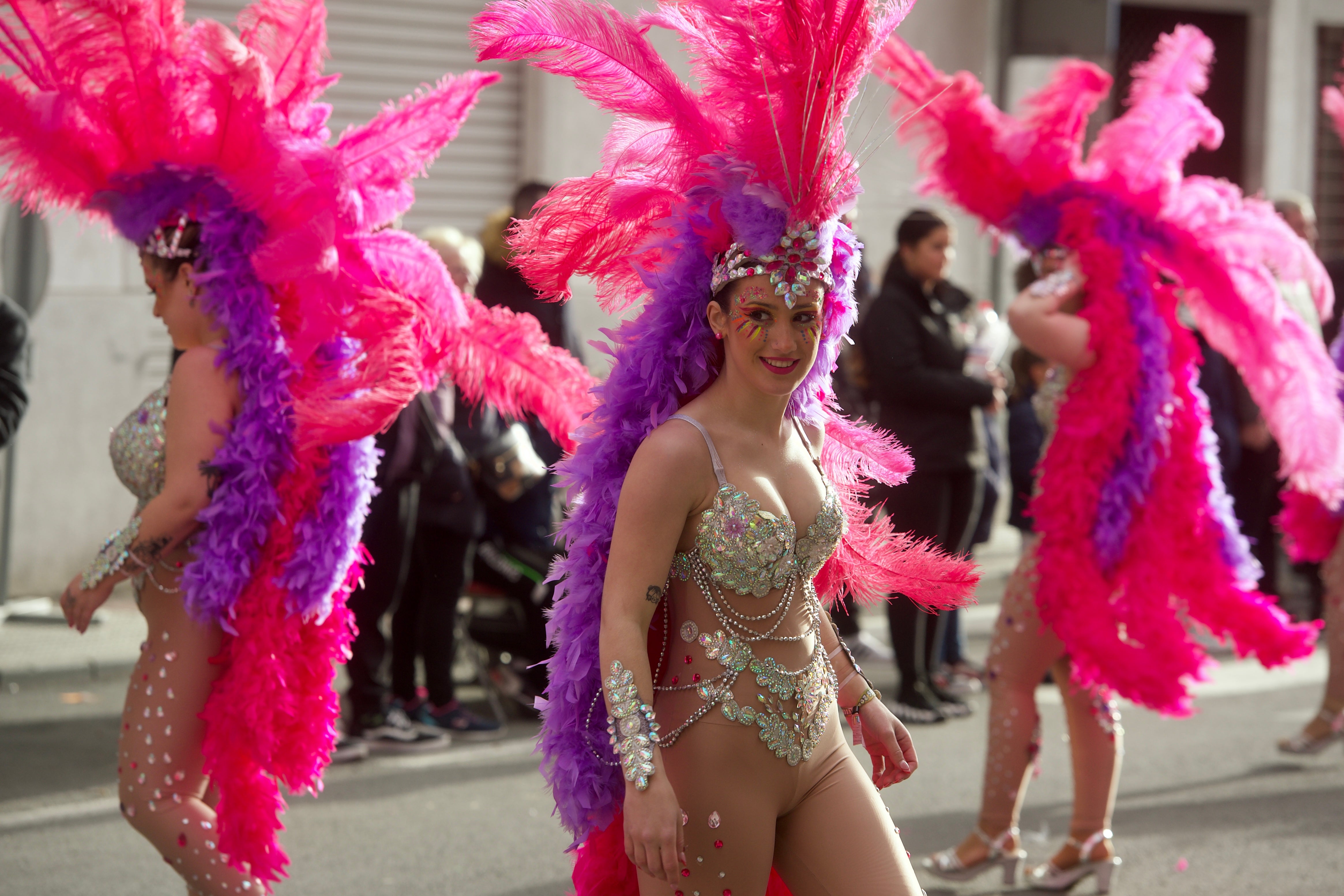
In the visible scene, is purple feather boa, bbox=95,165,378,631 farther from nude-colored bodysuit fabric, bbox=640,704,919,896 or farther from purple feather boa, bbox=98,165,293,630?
nude-colored bodysuit fabric, bbox=640,704,919,896

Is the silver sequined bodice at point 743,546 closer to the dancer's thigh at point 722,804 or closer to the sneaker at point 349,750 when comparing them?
the dancer's thigh at point 722,804

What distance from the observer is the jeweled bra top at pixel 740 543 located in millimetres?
2627

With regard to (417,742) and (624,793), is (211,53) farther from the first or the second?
(417,742)

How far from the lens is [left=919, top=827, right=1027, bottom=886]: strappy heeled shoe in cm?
441

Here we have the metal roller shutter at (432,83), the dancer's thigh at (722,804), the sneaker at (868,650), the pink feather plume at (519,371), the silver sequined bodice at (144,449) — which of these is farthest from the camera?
the metal roller shutter at (432,83)

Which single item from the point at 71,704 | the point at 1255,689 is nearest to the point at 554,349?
the point at 71,704

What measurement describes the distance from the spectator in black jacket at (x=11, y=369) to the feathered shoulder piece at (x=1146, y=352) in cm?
333

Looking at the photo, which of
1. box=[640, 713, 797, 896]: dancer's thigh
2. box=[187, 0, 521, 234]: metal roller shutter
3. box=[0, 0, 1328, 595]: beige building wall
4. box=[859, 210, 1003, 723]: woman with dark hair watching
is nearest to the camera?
box=[640, 713, 797, 896]: dancer's thigh

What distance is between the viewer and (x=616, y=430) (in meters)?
2.74

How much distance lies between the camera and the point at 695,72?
9.02 feet

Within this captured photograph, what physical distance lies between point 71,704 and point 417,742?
67.8 inches

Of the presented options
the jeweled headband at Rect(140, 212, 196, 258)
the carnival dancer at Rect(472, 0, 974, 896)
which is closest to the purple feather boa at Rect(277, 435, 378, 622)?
the jeweled headband at Rect(140, 212, 196, 258)

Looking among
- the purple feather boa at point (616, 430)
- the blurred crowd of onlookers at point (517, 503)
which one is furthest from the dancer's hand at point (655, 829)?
the blurred crowd of onlookers at point (517, 503)

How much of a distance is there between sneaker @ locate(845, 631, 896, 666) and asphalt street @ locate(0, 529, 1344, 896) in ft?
3.05
